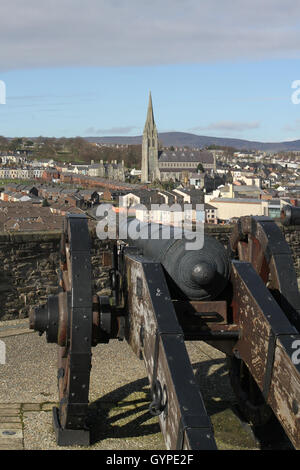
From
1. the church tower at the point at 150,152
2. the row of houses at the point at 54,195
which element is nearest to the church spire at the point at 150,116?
the church tower at the point at 150,152

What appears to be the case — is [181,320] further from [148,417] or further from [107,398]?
[107,398]

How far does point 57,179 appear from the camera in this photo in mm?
164375

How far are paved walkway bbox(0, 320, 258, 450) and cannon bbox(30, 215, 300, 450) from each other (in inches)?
8.6

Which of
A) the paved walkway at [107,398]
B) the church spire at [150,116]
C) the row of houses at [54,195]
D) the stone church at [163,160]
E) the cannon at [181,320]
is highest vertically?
the church spire at [150,116]

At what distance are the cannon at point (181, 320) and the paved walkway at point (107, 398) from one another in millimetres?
218

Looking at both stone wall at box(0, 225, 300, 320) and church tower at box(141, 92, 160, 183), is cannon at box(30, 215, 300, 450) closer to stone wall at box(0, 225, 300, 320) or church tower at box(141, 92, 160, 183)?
stone wall at box(0, 225, 300, 320)

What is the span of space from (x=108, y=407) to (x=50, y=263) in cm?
370

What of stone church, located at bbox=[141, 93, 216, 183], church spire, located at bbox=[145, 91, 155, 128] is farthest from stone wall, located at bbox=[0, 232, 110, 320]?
church spire, located at bbox=[145, 91, 155, 128]

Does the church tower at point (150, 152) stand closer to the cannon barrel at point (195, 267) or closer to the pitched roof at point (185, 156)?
the pitched roof at point (185, 156)

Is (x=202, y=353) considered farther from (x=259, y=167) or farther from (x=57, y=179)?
(x=259, y=167)

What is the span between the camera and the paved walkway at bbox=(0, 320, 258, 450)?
4195mm

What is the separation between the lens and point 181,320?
3.79 metres

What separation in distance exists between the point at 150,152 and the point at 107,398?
17330 cm

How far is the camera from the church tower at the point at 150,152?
171m
